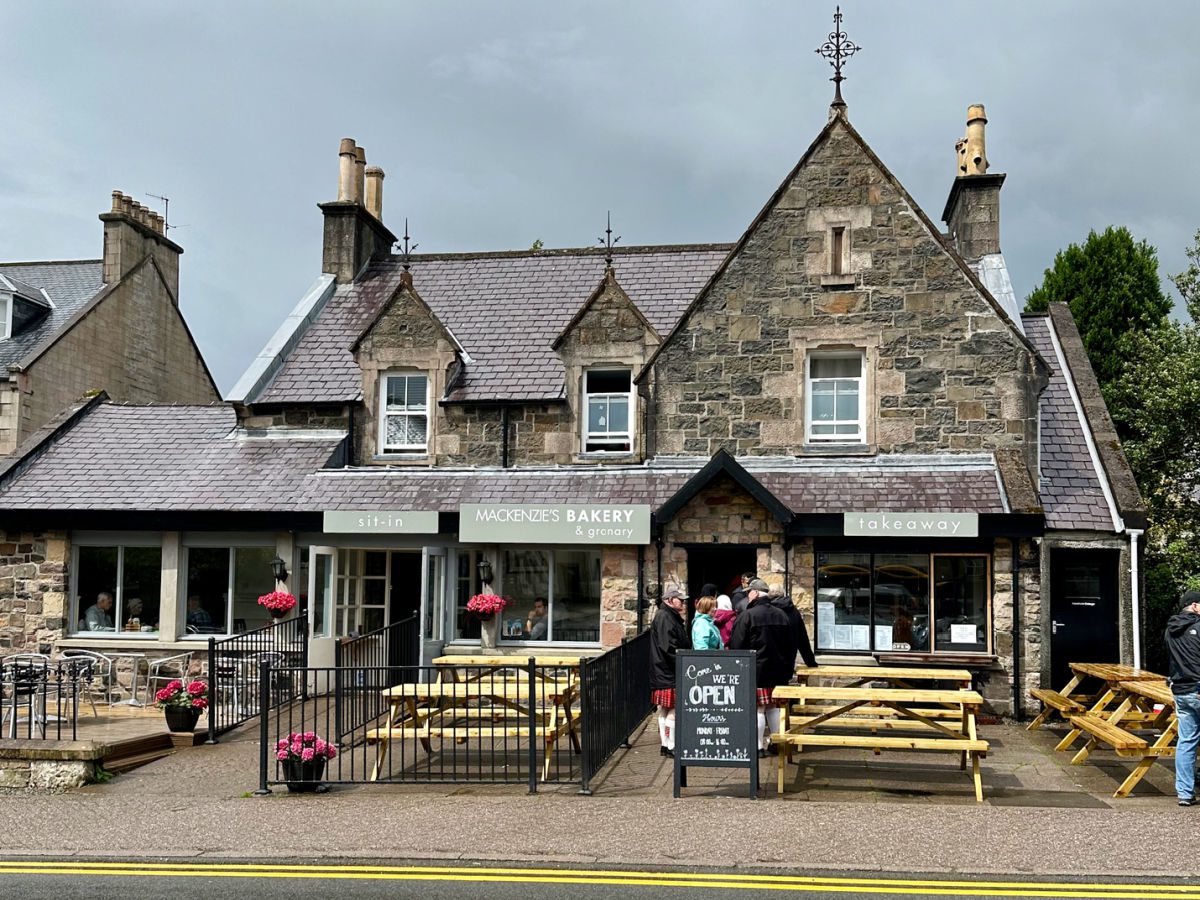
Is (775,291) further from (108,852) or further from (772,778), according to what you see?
(108,852)

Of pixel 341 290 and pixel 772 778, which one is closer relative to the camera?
pixel 772 778

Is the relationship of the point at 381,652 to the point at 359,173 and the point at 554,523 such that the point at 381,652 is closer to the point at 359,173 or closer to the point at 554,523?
the point at 554,523

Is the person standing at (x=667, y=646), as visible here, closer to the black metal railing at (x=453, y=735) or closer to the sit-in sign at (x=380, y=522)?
the black metal railing at (x=453, y=735)

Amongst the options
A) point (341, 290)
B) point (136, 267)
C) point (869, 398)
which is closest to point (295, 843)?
point (869, 398)

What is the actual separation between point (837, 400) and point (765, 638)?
7327 mm

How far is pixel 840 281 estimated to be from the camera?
18.5 meters

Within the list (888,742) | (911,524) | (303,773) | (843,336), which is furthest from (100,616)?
(888,742)

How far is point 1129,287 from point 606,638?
1861 cm

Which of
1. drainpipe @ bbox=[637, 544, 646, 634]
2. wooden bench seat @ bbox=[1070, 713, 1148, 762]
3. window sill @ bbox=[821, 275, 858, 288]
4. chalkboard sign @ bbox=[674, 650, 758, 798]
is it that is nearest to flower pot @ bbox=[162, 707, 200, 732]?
drainpipe @ bbox=[637, 544, 646, 634]

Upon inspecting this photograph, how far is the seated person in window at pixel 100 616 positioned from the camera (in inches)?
770

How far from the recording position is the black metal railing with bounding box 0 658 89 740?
13.9 meters

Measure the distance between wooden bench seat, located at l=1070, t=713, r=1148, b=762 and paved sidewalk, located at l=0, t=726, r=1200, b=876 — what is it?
0.48m

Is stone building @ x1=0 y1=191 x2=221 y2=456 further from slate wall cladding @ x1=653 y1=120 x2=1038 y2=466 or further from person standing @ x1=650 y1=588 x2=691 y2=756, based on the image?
person standing @ x1=650 y1=588 x2=691 y2=756

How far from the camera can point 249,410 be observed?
69.1ft
